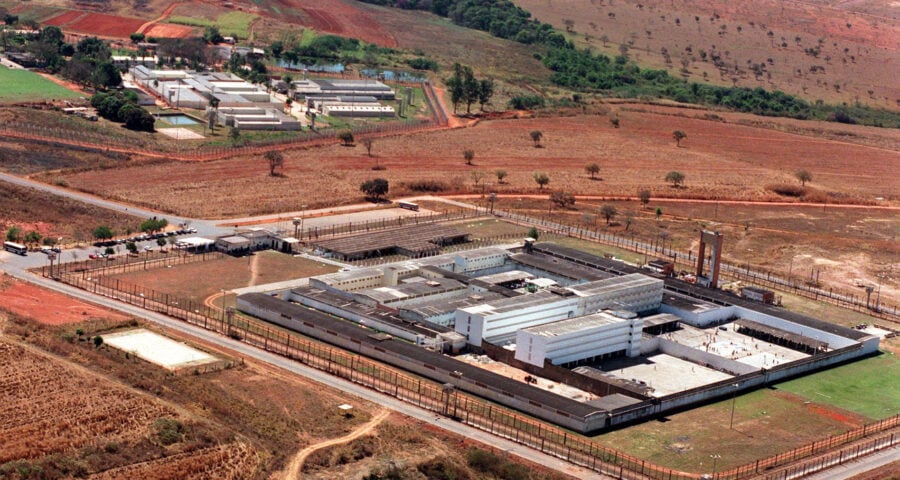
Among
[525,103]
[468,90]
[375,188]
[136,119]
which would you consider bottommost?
[375,188]

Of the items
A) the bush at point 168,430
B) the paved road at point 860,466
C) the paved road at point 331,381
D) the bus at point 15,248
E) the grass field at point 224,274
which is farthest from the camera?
the bus at point 15,248

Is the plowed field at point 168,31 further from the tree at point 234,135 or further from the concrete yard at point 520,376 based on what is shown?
the concrete yard at point 520,376

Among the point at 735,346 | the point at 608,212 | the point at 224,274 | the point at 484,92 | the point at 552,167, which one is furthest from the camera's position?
the point at 484,92

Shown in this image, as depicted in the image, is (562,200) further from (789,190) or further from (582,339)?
(582,339)

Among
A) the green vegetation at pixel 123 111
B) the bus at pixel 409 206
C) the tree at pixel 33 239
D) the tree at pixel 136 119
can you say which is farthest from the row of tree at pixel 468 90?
the tree at pixel 33 239

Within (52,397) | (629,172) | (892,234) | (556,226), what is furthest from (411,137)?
(52,397)

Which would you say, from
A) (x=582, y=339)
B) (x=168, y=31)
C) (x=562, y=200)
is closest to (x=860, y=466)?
(x=582, y=339)
